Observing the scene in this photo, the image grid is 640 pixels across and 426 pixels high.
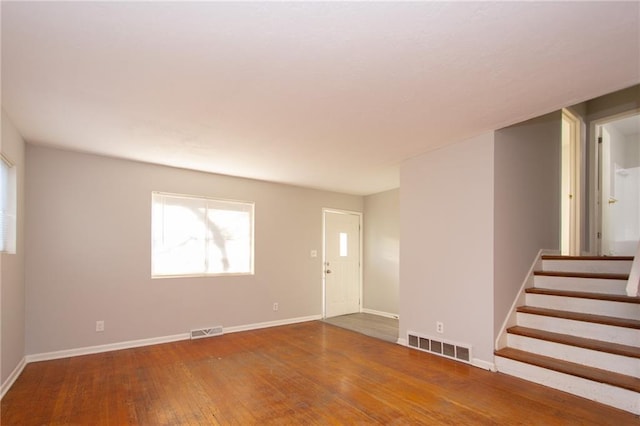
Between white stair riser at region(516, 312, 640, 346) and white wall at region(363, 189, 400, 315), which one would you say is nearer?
white stair riser at region(516, 312, 640, 346)

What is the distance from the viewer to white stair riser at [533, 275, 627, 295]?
11.0ft

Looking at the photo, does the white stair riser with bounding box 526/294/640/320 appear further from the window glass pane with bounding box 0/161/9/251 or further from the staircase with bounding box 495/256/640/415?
the window glass pane with bounding box 0/161/9/251

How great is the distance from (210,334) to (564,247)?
568cm

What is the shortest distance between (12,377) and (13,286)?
2.86ft

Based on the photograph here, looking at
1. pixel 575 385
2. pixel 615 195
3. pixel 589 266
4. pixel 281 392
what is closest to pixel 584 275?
pixel 589 266

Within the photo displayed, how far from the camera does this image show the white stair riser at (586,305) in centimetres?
316

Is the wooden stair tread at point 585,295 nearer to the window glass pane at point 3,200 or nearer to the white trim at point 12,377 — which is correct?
the white trim at point 12,377

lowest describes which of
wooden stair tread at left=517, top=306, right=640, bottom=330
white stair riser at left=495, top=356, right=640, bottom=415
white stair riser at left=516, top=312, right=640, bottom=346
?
white stair riser at left=495, top=356, right=640, bottom=415

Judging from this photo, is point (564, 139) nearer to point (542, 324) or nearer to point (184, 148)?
point (542, 324)

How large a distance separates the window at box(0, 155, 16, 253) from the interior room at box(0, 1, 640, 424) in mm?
21

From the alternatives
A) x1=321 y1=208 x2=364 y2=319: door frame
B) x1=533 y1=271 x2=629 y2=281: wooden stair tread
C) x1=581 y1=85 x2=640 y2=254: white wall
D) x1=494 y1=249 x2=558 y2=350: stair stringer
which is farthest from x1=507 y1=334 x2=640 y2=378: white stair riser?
x1=321 y1=208 x2=364 y2=319: door frame

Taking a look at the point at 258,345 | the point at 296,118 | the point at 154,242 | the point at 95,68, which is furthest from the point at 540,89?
the point at 154,242

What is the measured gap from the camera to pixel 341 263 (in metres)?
6.77

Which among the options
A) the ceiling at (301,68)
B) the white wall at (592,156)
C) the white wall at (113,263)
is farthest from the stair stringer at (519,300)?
the white wall at (113,263)
